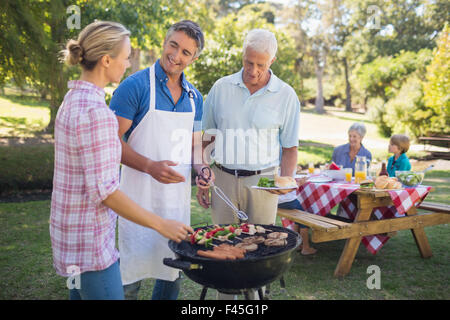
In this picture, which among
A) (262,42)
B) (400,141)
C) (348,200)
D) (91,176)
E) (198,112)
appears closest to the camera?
(91,176)

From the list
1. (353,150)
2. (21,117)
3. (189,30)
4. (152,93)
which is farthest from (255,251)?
(21,117)

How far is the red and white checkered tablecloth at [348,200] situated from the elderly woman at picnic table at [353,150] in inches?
30.3

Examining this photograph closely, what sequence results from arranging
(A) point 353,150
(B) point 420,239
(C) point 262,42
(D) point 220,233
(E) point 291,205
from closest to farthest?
(D) point 220,233, (C) point 262,42, (B) point 420,239, (E) point 291,205, (A) point 353,150

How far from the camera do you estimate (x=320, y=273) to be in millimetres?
4281

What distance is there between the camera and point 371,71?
75.2 ft

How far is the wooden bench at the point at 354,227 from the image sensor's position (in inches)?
157

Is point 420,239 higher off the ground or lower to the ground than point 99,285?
lower

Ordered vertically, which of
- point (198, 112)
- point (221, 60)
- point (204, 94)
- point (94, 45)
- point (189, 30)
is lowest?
point (198, 112)

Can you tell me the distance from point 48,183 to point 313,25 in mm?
30237

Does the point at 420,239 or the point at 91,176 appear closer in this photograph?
the point at 91,176

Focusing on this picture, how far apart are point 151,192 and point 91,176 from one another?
767 millimetres

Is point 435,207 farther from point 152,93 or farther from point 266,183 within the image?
point 152,93

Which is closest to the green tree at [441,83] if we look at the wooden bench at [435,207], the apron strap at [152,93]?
the wooden bench at [435,207]

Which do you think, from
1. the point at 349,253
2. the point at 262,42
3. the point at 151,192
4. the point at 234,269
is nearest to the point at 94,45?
the point at 151,192
